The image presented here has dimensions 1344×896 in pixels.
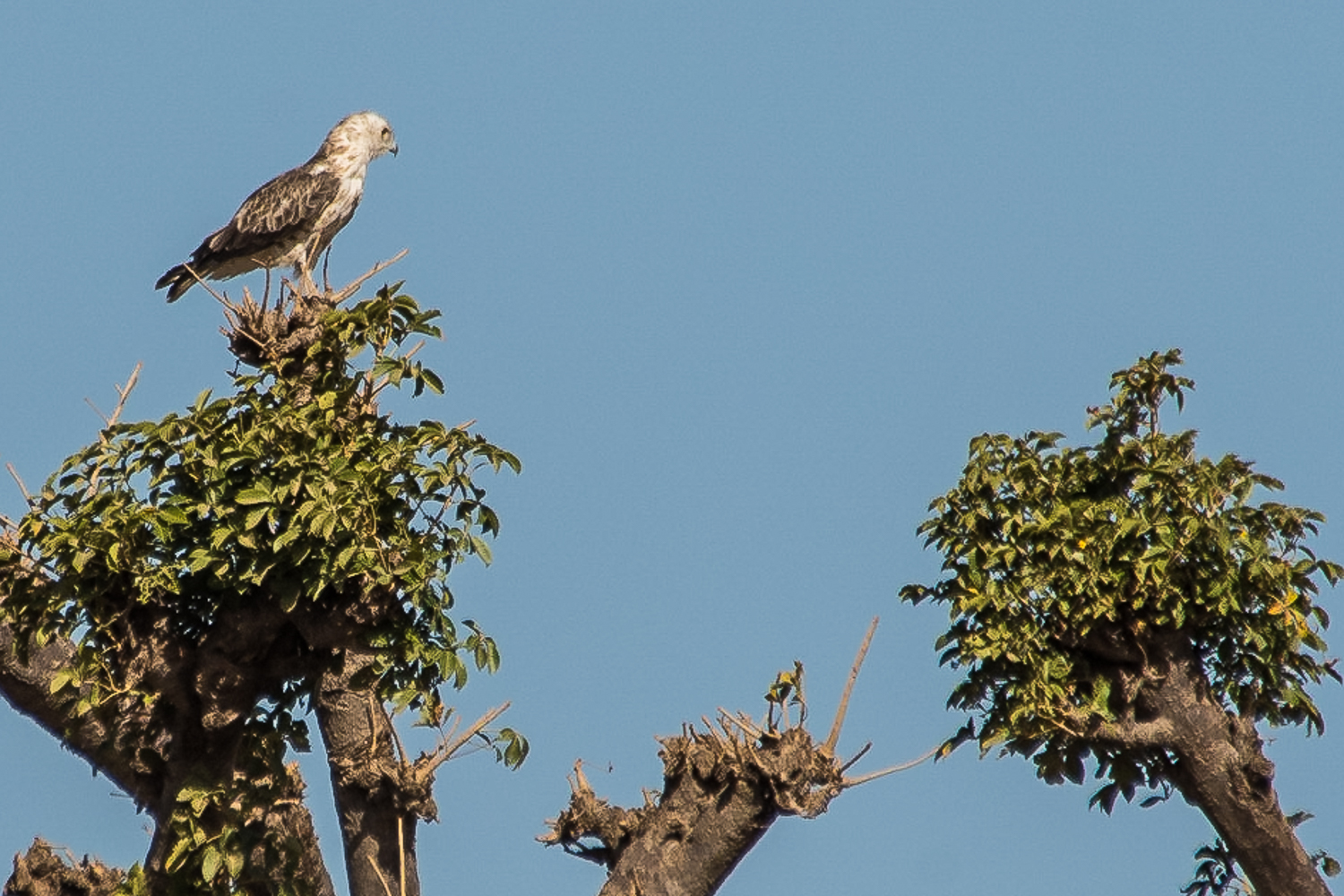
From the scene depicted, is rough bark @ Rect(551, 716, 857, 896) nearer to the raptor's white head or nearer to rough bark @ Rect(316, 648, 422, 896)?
rough bark @ Rect(316, 648, 422, 896)

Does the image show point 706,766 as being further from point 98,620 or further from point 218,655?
point 98,620

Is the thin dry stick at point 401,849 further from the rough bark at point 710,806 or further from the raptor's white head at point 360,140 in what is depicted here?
the raptor's white head at point 360,140

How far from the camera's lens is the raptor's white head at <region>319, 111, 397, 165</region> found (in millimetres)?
18266

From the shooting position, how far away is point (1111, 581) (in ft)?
39.2

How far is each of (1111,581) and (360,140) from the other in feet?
32.4

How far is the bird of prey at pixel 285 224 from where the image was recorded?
1684cm

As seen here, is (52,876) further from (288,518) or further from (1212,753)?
(1212,753)

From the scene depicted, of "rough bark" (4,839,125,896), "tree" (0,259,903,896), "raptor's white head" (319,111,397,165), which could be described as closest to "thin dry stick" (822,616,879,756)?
"tree" (0,259,903,896)

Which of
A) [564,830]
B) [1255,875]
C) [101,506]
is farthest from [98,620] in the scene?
[1255,875]

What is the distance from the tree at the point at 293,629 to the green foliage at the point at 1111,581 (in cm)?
170

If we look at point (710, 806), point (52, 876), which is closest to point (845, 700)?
point (710, 806)

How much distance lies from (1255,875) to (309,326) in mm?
7230

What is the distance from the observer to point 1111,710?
12219 millimetres

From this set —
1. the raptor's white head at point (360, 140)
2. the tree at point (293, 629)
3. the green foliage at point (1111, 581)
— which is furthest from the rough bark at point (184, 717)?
the raptor's white head at point (360, 140)
